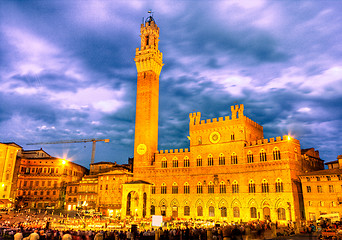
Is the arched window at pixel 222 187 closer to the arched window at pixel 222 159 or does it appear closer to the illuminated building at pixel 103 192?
the arched window at pixel 222 159

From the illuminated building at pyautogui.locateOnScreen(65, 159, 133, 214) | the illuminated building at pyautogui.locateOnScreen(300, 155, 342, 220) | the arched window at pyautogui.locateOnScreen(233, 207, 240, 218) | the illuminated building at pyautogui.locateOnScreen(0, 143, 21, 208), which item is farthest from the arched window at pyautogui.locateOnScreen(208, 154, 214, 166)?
the illuminated building at pyautogui.locateOnScreen(0, 143, 21, 208)

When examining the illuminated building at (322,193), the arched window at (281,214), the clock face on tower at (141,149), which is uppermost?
the clock face on tower at (141,149)

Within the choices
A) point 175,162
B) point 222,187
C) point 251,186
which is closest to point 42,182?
point 175,162

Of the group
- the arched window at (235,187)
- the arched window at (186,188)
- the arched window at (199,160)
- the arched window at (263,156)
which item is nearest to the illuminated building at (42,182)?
the arched window at (186,188)

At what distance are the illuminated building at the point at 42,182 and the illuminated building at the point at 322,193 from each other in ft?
188

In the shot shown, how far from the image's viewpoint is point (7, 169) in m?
68.1

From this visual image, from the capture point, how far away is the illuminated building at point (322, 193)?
42375mm

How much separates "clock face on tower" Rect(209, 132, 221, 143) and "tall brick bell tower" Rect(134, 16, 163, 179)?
13.9m

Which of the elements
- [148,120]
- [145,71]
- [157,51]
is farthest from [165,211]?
[157,51]

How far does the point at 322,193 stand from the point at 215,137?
20.0 meters

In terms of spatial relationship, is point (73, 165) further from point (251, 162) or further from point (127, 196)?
point (251, 162)

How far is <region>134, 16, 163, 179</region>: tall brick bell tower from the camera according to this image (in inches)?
2435

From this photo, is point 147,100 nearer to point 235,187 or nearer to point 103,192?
point 103,192

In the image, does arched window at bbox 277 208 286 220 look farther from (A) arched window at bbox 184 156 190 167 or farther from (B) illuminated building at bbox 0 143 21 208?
(B) illuminated building at bbox 0 143 21 208
